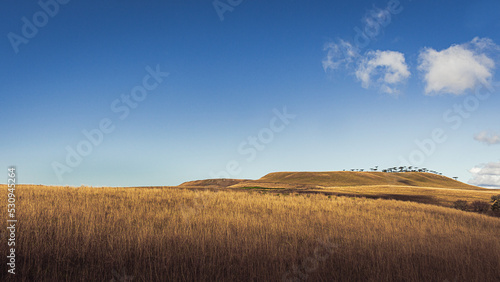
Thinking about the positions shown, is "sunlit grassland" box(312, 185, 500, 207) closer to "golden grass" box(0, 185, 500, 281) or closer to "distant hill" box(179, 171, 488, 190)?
"golden grass" box(0, 185, 500, 281)

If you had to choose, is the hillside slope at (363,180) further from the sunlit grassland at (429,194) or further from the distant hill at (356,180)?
the sunlit grassland at (429,194)

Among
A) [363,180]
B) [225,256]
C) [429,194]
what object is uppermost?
[225,256]

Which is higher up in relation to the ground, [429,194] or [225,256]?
[225,256]

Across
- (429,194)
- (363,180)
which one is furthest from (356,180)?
(429,194)

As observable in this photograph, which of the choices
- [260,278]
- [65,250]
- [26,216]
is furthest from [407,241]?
[26,216]

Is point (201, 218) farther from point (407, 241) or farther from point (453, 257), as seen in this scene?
point (453, 257)

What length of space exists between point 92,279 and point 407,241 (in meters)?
7.64

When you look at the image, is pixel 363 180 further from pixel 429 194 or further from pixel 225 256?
pixel 225 256

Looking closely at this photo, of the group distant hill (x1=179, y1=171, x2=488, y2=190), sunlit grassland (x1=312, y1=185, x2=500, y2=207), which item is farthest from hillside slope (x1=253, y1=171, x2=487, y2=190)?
sunlit grassland (x1=312, y1=185, x2=500, y2=207)

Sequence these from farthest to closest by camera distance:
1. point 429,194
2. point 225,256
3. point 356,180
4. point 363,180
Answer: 1. point 363,180
2. point 356,180
3. point 429,194
4. point 225,256

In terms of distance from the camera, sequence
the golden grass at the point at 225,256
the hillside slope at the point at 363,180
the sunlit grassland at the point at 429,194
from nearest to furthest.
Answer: the golden grass at the point at 225,256 < the sunlit grassland at the point at 429,194 < the hillside slope at the point at 363,180

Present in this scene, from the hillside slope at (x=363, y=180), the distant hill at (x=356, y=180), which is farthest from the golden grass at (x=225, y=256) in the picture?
the hillside slope at (x=363, y=180)

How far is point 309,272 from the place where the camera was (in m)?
4.68

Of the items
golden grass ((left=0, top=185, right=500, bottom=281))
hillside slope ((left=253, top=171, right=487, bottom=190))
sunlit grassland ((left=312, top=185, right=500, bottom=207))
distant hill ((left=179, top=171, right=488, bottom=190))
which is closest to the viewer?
golden grass ((left=0, top=185, right=500, bottom=281))
